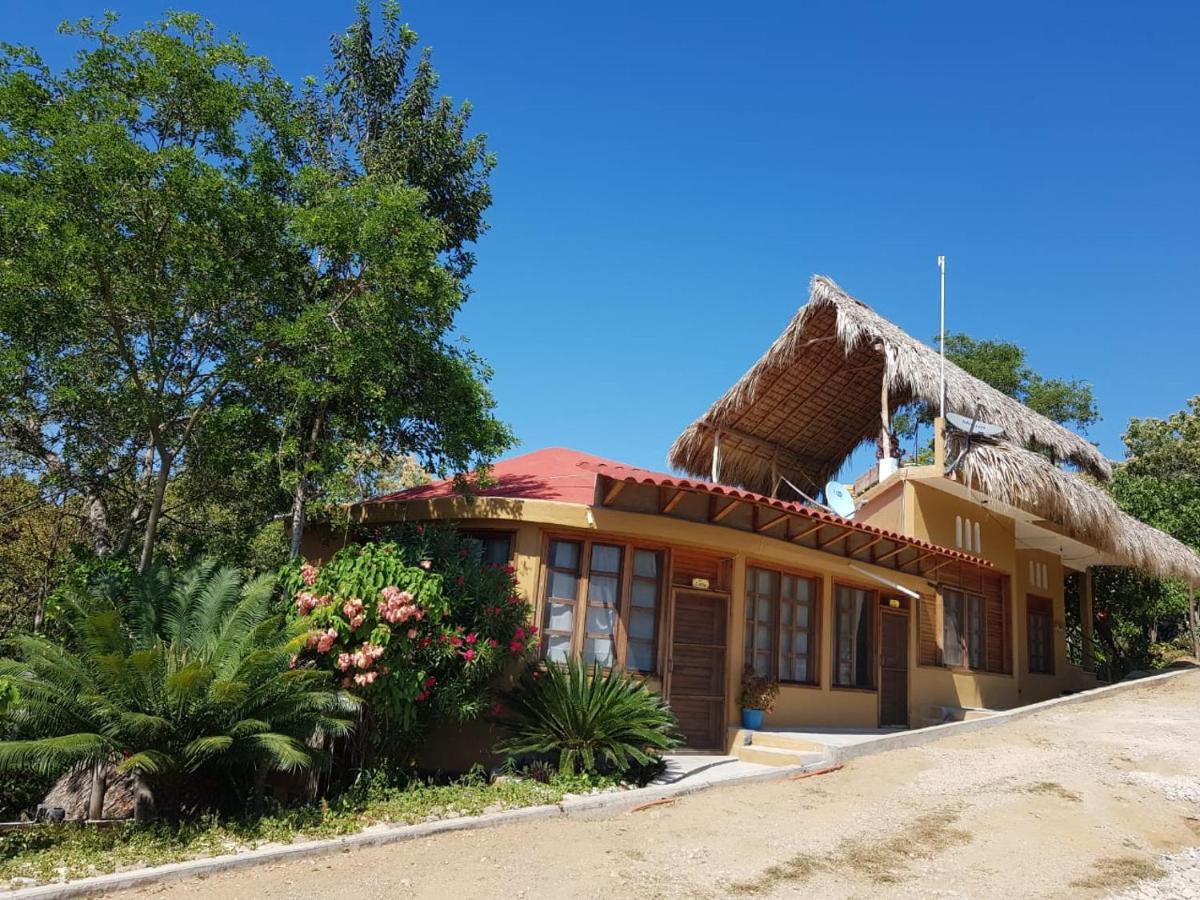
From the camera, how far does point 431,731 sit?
28.7ft

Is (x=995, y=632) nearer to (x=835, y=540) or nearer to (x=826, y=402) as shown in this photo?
(x=826, y=402)

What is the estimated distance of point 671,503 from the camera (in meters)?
9.88

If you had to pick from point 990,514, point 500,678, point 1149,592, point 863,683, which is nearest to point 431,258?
point 500,678

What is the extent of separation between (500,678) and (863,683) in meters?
6.22

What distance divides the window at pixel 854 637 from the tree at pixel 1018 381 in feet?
56.6

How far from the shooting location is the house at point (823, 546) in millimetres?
9836

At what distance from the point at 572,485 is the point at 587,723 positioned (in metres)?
3.32

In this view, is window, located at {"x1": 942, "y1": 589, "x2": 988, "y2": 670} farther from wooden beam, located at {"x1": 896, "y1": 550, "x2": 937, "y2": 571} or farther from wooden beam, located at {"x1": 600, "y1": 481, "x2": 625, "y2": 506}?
wooden beam, located at {"x1": 600, "y1": 481, "x2": 625, "y2": 506}

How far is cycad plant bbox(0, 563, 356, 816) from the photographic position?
643cm

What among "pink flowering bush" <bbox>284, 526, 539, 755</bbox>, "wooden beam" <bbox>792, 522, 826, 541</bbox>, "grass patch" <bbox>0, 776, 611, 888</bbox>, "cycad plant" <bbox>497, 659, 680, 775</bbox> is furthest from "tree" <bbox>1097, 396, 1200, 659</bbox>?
"grass patch" <bbox>0, 776, 611, 888</bbox>

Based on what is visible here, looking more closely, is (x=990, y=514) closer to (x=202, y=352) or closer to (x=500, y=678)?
(x=500, y=678)

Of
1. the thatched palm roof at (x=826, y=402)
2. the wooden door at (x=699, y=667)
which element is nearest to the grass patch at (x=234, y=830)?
the wooden door at (x=699, y=667)

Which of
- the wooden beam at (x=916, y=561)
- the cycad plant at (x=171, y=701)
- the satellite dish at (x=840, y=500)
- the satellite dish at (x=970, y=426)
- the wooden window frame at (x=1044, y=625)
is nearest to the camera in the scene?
the cycad plant at (x=171, y=701)

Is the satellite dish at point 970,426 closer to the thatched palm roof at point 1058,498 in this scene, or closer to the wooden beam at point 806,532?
the thatched palm roof at point 1058,498
